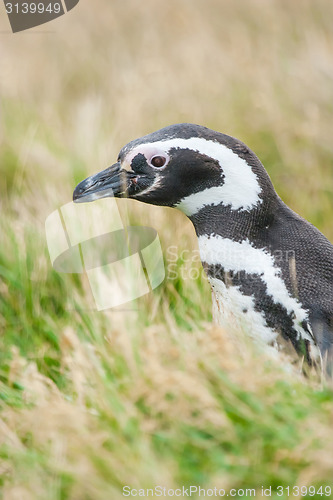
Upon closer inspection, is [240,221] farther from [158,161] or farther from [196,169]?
[158,161]

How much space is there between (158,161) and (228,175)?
0.25 meters

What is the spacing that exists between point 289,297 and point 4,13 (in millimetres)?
6434

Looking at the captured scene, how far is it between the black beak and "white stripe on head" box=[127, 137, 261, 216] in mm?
159

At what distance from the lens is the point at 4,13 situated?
7930mm

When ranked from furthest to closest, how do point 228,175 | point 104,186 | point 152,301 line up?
1. point 152,301
2. point 104,186
3. point 228,175

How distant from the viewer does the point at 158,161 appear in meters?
2.58

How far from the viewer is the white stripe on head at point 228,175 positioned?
8.32ft

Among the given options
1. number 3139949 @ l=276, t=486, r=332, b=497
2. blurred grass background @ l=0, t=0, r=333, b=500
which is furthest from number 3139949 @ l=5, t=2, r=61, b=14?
number 3139949 @ l=276, t=486, r=332, b=497

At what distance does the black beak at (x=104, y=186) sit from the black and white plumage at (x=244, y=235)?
6 centimetres

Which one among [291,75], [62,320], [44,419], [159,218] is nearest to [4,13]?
[291,75]

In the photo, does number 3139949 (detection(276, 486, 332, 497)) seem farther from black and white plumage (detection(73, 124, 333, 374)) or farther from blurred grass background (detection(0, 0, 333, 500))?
black and white plumage (detection(73, 124, 333, 374))

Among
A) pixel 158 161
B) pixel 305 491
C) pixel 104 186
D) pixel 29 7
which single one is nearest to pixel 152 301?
pixel 104 186

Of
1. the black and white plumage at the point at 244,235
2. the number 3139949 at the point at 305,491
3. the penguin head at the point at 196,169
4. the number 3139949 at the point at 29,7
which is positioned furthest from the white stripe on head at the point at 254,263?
the number 3139949 at the point at 29,7

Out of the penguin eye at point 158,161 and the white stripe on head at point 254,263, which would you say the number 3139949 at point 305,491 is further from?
the penguin eye at point 158,161
